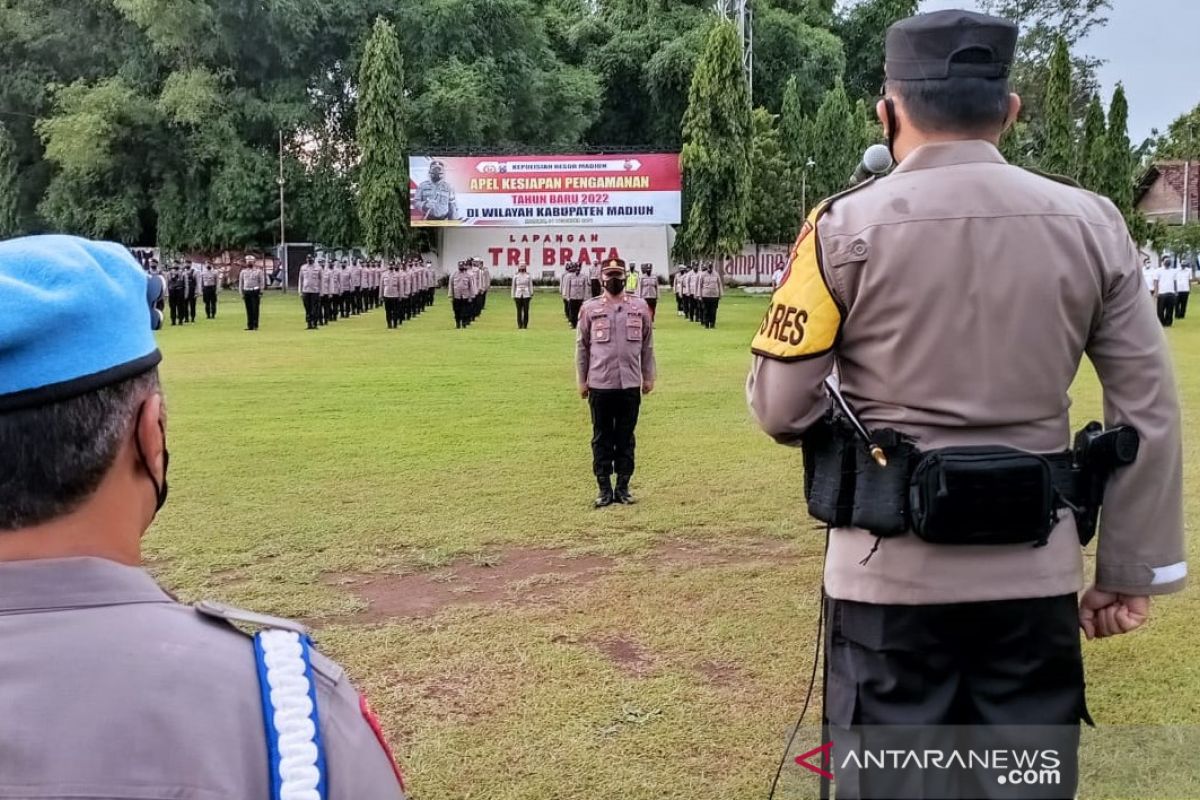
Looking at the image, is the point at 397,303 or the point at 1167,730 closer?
the point at 1167,730

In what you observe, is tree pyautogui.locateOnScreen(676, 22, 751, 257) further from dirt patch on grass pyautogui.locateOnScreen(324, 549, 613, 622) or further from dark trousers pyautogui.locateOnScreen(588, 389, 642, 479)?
dirt patch on grass pyautogui.locateOnScreen(324, 549, 613, 622)

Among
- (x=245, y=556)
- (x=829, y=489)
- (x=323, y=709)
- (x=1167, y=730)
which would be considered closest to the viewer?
(x=323, y=709)

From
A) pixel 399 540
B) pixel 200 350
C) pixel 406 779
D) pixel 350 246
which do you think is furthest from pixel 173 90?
pixel 406 779

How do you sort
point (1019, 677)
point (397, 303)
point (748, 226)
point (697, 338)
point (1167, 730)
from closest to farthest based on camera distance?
1. point (1019, 677)
2. point (1167, 730)
3. point (697, 338)
4. point (397, 303)
5. point (748, 226)

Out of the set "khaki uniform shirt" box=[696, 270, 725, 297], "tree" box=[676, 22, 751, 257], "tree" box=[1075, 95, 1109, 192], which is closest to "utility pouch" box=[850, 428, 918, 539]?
"khaki uniform shirt" box=[696, 270, 725, 297]

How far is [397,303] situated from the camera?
1024 inches

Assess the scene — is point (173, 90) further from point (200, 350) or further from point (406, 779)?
point (406, 779)

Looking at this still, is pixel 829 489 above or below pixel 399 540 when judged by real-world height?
above

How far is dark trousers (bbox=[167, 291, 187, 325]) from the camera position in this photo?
2608cm

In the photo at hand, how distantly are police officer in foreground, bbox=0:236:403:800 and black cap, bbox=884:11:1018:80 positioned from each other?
5.46 feet

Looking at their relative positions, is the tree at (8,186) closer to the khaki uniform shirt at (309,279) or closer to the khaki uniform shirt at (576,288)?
the khaki uniform shirt at (309,279)

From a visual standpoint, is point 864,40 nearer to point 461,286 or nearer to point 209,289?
point 461,286

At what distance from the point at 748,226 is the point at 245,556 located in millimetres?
33902

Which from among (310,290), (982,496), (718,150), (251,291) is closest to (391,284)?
(310,290)
